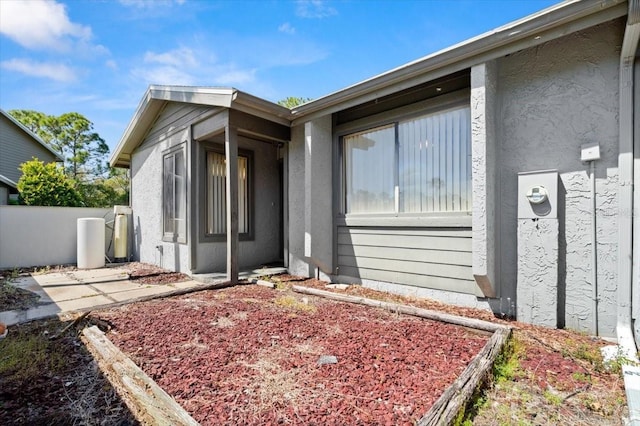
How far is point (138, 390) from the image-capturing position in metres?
2.02

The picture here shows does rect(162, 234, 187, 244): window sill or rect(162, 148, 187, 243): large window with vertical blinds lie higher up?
rect(162, 148, 187, 243): large window with vertical blinds

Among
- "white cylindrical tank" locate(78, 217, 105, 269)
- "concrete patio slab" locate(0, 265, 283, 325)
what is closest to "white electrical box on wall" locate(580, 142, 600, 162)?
"concrete patio slab" locate(0, 265, 283, 325)

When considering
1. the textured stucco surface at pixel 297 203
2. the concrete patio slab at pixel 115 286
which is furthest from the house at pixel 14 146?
the textured stucco surface at pixel 297 203

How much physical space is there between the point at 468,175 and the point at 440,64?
145 centimetres

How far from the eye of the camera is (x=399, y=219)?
4.71 metres

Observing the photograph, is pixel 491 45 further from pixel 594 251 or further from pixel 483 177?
pixel 594 251

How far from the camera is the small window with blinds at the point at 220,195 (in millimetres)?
6672

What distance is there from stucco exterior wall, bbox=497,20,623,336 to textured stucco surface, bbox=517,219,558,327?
130mm

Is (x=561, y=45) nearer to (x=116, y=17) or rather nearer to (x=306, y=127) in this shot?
(x=306, y=127)

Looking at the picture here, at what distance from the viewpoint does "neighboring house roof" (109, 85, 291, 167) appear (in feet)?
16.9

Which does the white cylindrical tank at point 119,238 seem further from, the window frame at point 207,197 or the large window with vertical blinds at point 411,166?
the large window with vertical blinds at point 411,166

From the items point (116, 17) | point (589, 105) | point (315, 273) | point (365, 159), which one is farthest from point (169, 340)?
point (116, 17)

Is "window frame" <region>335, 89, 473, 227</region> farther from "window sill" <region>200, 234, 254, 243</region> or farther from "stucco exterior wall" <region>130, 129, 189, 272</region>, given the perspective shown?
"stucco exterior wall" <region>130, 129, 189, 272</region>

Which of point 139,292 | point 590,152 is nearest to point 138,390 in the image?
point 139,292
